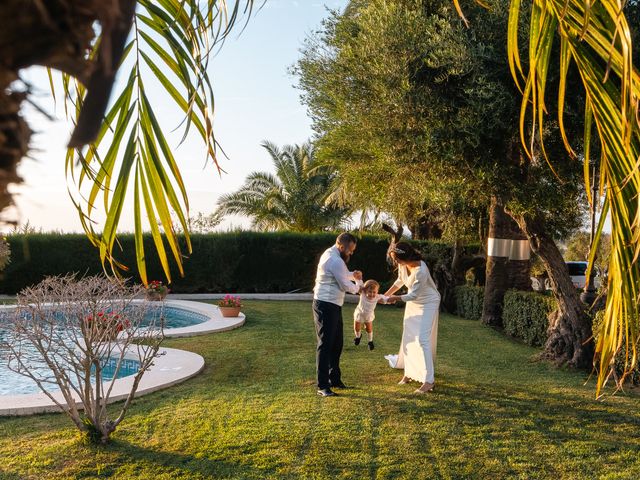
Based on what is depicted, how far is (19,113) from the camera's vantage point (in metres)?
0.93

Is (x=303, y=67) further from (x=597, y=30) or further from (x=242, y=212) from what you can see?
(x=242, y=212)

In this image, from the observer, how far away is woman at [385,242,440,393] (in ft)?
28.8

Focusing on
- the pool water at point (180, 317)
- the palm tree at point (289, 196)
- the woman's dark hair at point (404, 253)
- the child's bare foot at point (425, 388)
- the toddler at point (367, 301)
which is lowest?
the pool water at point (180, 317)

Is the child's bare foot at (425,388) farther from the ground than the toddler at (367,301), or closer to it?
closer to it

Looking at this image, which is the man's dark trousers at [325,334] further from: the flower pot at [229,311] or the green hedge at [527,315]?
the flower pot at [229,311]

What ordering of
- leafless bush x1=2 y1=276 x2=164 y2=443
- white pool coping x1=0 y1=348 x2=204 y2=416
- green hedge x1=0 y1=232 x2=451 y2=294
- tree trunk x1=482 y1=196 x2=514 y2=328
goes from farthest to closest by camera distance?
green hedge x1=0 y1=232 x2=451 y2=294
tree trunk x1=482 y1=196 x2=514 y2=328
white pool coping x1=0 y1=348 x2=204 y2=416
leafless bush x1=2 y1=276 x2=164 y2=443

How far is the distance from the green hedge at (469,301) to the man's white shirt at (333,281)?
1088 cm

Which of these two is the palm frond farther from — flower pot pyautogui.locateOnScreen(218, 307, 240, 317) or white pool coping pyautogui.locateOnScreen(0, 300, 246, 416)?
flower pot pyautogui.locateOnScreen(218, 307, 240, 317)

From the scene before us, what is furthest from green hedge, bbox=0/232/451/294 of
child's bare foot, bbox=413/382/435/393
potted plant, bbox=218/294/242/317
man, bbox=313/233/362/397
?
man, bbox=313/233/362/397

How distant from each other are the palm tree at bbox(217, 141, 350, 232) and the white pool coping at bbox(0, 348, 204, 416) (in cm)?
1999

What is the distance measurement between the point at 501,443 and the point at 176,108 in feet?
18.0

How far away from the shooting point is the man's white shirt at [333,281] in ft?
27.5

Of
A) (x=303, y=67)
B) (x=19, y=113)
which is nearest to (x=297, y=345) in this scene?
(x=303, y=67)

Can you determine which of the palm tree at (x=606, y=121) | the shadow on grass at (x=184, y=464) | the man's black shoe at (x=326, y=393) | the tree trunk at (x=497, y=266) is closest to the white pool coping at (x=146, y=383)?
the shadow on grass at (x=184, y=464)
